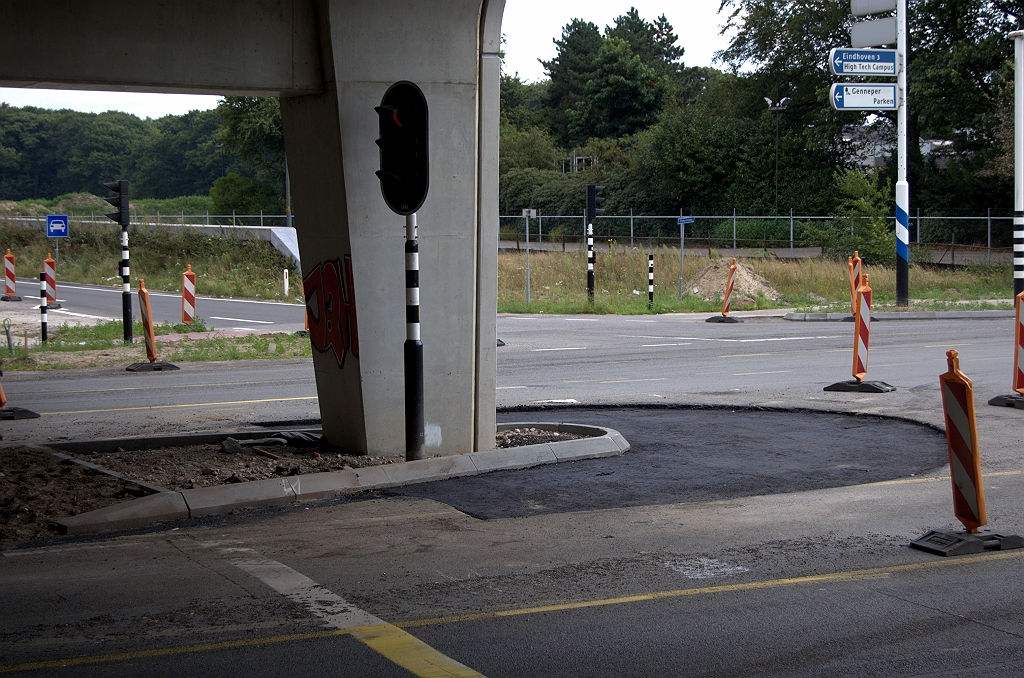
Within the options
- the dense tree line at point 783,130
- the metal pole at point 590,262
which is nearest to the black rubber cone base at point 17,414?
the metal pole at point 590,262

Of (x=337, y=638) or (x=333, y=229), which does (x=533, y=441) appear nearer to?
(x=333, y=229)

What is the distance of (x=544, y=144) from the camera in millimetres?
81625

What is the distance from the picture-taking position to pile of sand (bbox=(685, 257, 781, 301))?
32550mm

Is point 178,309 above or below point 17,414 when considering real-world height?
above

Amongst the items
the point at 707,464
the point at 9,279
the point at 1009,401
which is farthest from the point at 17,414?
the point at 9,279

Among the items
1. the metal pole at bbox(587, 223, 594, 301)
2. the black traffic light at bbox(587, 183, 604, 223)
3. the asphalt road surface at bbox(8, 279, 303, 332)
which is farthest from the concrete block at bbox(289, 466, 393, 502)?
the metal pole at bbox(587, 223, 594, 301)

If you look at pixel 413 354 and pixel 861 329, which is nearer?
pixel 413 354

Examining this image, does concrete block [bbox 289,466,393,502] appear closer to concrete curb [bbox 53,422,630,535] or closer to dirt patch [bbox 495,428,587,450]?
concrete curb [bbox 53,422,630,535]

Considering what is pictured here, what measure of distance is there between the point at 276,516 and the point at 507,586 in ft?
8.16

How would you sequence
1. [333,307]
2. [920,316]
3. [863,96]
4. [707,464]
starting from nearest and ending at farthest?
[707,464]
[333,307]
[863,96]
[920,316]

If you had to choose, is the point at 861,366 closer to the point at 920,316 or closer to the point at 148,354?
the point at 148,354

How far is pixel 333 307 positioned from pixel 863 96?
18.4 metres

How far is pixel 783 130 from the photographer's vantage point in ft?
202

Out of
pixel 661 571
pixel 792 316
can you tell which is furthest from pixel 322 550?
pixel 792 316
